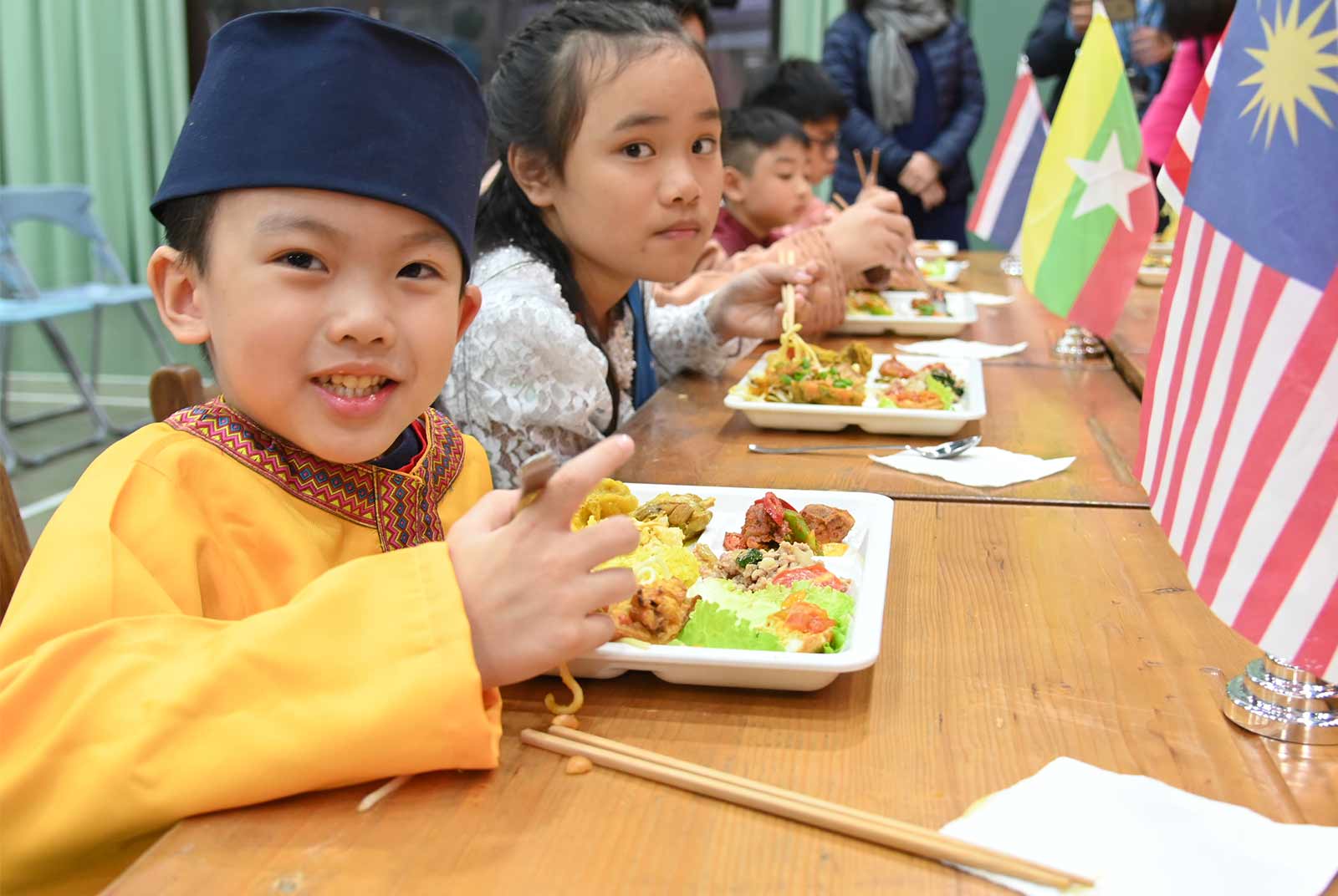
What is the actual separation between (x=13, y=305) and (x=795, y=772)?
4.87 m

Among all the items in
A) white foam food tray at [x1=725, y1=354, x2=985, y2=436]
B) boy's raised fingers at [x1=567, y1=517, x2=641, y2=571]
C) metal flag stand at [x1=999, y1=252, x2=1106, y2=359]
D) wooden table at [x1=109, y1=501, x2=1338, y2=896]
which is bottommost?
metal flag stand at [x1=999, y1=252, x2=1106, y2=359]

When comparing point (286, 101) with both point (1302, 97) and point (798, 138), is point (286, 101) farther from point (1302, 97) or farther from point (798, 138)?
point (798, 138)

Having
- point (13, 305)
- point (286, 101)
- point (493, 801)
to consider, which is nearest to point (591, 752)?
point (493, 801)

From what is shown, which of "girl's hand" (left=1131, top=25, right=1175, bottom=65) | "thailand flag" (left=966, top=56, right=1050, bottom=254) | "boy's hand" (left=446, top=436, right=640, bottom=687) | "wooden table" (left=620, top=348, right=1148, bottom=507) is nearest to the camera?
"boy's hand" (left=446, top=436, right=640, bottom=687)

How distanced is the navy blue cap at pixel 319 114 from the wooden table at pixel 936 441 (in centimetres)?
65

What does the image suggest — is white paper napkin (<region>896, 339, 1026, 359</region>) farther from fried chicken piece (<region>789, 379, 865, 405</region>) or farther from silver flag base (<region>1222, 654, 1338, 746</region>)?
silver flag base (<region>1222, 654, 1338, 746</region>)

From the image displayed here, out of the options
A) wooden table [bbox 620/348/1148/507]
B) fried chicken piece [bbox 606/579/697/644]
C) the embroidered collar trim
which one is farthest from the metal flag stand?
fried chicken piece [bbox 606/579/697/644]

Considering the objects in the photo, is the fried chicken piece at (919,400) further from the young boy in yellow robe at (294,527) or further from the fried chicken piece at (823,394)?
the young boy in yellow robe at (294,527)

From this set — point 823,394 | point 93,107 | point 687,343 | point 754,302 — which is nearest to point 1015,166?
point 754,302

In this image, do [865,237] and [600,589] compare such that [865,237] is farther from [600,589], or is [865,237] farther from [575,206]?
[600,589]

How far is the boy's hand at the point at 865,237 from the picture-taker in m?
2.85

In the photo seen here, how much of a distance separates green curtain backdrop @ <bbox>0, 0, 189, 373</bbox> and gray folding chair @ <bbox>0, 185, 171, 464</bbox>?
746mm

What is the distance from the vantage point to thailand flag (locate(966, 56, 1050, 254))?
3516 mm

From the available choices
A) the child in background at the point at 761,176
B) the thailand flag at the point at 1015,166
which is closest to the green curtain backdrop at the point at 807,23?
the child in background at the point at 761,176
